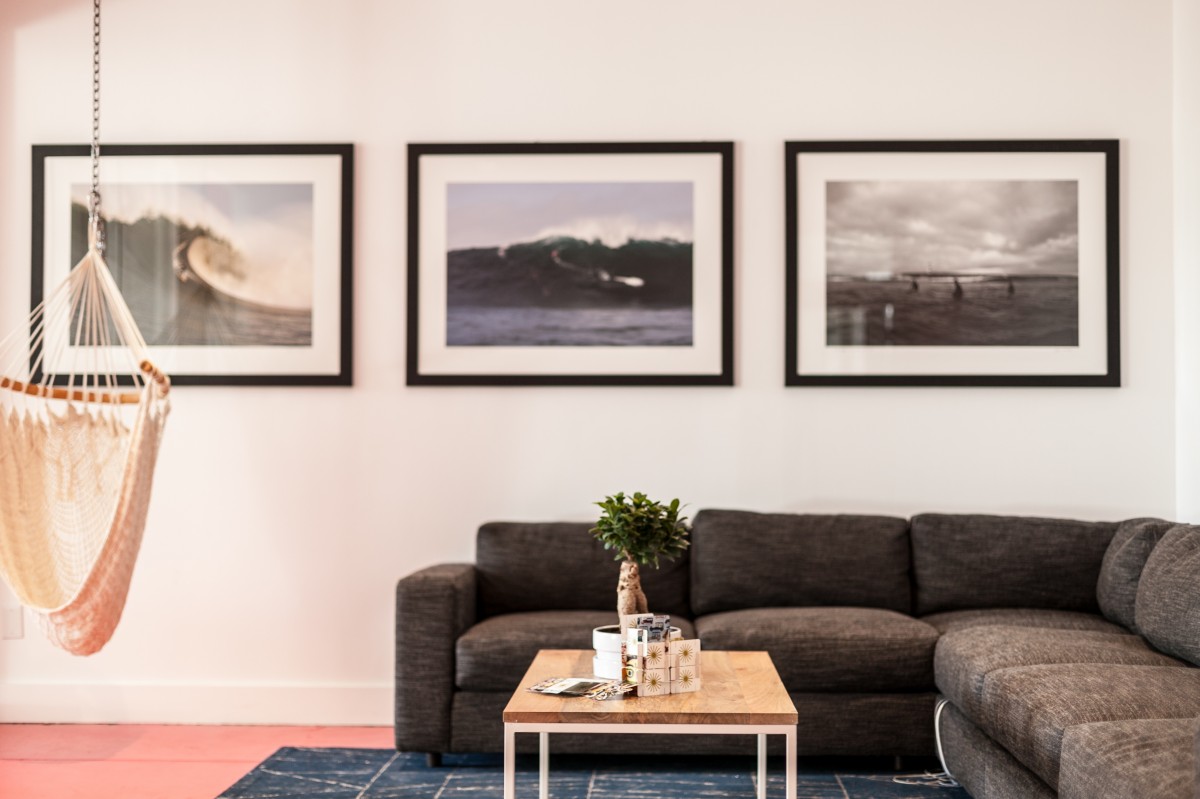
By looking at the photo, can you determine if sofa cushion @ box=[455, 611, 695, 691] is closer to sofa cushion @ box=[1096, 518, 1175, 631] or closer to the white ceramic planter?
the white ceramic planter

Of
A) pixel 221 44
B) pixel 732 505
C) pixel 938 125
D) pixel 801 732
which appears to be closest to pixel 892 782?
pixel 801 732

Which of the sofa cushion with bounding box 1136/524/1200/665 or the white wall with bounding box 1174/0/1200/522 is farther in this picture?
the white wall with bounding box 1174/0/1200/522

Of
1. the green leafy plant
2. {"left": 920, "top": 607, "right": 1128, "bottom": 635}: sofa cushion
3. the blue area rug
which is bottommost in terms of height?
the blue area rug

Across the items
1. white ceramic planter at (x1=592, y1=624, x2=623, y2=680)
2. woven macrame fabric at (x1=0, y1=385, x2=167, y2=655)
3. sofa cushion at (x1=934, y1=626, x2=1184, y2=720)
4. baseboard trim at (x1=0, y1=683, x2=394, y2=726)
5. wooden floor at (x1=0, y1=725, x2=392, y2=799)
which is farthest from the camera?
baseboard trim at (x1=0, y1=683, x2=394, y2=726)

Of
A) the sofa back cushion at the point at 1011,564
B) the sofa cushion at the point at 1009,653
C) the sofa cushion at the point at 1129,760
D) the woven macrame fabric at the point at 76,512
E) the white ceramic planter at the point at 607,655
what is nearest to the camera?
the sofa cushion at the point at 1129,760

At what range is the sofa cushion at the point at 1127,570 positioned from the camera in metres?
3.42

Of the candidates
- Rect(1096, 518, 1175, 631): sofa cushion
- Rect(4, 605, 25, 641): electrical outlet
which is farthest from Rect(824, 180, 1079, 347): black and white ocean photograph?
Rect(4, 605, 25, 641): electrical outlet

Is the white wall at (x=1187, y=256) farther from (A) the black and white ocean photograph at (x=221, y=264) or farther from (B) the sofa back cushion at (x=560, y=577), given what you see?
→ (A) the black and white ocean photograph at (x=221, y=264)

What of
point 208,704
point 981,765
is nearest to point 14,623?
point 208,704

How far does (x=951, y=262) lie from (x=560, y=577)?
5.91 feet

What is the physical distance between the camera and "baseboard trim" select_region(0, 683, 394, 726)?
162 inches

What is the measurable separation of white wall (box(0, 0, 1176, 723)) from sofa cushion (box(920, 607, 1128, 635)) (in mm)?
530

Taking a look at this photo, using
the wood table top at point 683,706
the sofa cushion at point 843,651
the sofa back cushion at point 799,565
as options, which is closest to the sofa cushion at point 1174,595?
the sofa cushion at point 843,651

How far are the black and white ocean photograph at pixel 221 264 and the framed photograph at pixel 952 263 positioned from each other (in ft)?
5.89
